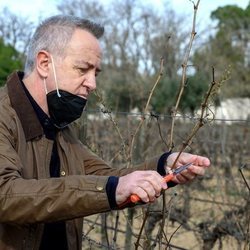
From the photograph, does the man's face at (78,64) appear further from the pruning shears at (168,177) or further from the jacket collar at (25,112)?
the pruning shears at (168,177)

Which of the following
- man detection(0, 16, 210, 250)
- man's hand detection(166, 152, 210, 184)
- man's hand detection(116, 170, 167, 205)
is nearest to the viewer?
man's hand detection(116, 170, 167, 205)

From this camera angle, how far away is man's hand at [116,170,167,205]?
160 centimetres

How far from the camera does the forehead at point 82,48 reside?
200cm

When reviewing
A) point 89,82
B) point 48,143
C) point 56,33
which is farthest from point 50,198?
point 56,33

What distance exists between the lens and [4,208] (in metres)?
1.72

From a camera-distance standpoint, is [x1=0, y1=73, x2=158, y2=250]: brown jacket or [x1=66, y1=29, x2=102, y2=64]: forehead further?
[x1=66, y1=29, x2=102, y2=64]: forehead

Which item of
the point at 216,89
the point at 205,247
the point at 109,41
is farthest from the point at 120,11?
the point at 216,89

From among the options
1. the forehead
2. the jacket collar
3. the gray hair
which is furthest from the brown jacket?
the forehead

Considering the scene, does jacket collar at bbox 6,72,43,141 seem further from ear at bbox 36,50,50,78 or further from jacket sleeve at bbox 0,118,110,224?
jacket sleeve at bbox 0,118,110,224

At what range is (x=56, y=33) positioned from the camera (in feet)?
6.63

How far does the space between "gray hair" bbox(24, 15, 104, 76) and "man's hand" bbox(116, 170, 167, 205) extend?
0.60 m

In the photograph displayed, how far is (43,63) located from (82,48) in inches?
6.1

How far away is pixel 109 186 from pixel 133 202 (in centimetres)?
10

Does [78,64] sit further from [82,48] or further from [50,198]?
[50,198]
